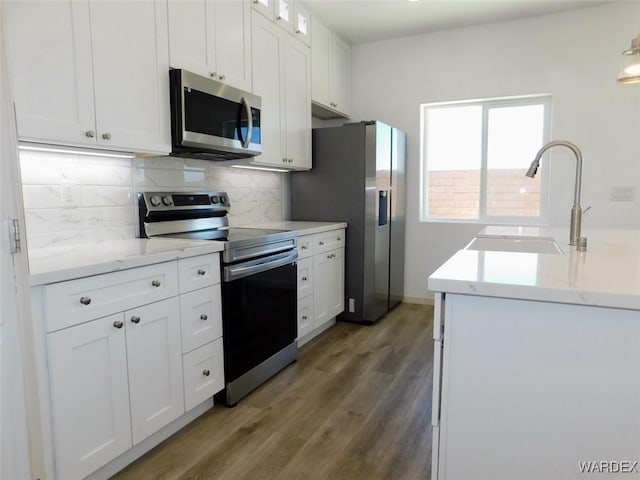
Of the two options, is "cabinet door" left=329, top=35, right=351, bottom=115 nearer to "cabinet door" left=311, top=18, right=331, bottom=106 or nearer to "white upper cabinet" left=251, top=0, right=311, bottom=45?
"cabinet door" left=311, top=18, right=331, bottom=106

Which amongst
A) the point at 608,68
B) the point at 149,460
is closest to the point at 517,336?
the point at 149,460

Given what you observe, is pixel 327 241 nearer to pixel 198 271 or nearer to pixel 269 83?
pixel 269 83

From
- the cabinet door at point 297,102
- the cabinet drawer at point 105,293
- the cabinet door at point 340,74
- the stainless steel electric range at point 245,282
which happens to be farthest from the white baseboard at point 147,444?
the cabinet door at point 340,74

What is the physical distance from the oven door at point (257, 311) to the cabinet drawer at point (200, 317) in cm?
5

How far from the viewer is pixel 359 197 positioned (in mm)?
3410

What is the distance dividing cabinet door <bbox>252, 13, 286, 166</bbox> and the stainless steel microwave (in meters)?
0.18

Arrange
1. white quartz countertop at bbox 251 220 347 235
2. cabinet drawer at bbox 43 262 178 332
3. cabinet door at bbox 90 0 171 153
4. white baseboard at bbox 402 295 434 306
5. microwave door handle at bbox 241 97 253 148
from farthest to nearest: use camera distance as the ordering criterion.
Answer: white baseboard at bbox 402 295 434 306 → white quartz countertop at bbox 251 220 347 235 → microwave door handle at bbox 241 97 253 148 → cabinet door at bbox 90 0 171 153 → cabinet drawer at bbox 43 262 178 332

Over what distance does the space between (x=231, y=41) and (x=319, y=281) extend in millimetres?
1747

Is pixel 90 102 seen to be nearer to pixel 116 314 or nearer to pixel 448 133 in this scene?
pixel 116 314

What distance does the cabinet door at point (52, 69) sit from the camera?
4.81 feet

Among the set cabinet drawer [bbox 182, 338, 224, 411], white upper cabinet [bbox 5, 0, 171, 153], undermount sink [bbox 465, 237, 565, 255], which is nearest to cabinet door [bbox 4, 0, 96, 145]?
white upper cabinet [bbox 5, 0, 171, 153]

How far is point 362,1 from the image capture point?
3215 millimetres

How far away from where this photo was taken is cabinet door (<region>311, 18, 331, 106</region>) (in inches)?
137

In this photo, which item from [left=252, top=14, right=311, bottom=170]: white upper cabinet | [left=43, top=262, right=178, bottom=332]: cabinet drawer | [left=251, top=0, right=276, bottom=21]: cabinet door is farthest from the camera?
[left=252, top=14, right=311, bottom=170]: white upper cabinet
